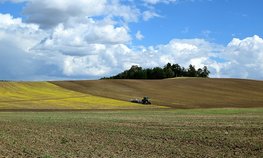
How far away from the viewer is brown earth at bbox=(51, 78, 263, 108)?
86812 millimetres

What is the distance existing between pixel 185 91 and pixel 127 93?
53.4 ft

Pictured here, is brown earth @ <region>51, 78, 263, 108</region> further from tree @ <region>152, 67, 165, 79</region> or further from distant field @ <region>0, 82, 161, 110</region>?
tree @ <region>152, 67, 165, 79</region>

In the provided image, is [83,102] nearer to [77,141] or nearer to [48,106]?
[48,106]

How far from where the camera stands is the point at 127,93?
315 ft

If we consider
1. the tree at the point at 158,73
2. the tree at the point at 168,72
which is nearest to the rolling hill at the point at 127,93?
the tree at the point at 158,73

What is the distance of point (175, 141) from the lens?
75.3 feet

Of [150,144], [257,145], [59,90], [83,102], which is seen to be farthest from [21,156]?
[59,90]

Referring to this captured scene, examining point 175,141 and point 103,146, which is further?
point 175,141

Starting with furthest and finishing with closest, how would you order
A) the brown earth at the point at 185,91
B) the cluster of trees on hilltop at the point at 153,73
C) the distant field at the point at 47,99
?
the cluster of trees on hilltop at the point at 153,73 < the brown earth at the point at 185,91 < the distant field at the point at 47,99

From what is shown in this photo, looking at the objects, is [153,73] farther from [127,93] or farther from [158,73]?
[127,93]

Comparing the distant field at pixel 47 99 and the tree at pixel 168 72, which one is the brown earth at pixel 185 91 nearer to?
the distant field at pixel 47 99

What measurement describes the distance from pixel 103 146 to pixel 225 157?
594cm

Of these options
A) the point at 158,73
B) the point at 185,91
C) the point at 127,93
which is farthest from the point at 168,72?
the point at 127,93

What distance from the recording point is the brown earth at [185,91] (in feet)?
285
